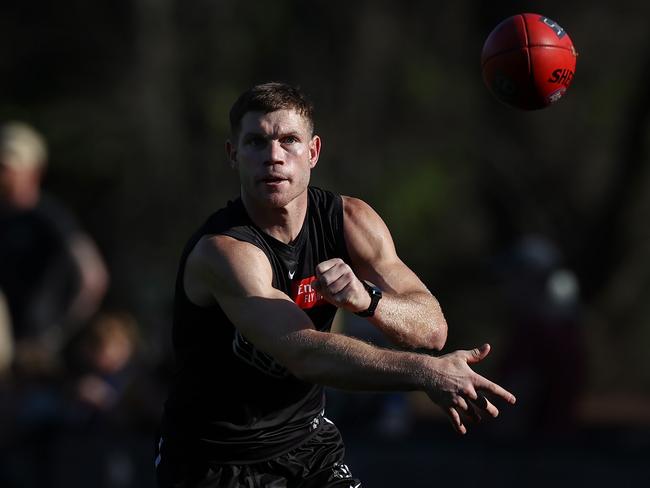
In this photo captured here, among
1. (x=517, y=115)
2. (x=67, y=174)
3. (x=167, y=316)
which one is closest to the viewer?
(x=167, y=316)

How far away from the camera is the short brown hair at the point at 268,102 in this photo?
18.4ft

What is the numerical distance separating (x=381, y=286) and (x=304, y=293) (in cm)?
40

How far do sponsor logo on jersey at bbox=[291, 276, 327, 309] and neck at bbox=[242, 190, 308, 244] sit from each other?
21 cm

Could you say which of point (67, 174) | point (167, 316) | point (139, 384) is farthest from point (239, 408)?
point (67, 174)

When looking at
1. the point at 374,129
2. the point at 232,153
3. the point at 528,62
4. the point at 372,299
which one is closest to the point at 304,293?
the point at 372,299

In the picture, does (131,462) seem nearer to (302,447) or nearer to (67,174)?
(302,447)

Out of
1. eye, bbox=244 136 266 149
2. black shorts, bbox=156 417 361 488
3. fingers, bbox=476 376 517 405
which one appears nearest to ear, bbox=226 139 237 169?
eye, bbox=244 136 266 149

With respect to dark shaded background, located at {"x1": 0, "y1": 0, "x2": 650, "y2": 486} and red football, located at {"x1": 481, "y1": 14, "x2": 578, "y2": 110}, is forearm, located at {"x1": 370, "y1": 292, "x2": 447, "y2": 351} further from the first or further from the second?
dark shaded background, located at {"x1": 0, "y1": 0, "x2": 650, "y2": 486}

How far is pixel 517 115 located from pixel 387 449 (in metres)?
9.69

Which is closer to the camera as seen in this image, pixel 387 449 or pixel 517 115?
pixel 387 449

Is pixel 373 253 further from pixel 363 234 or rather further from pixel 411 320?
pixel 411 320

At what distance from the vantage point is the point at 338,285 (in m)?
5.05

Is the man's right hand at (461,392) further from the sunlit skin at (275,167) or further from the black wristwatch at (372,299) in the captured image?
the sunlit skin at (275,167)

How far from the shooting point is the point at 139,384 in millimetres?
10094
